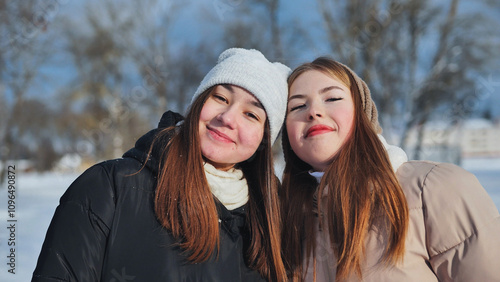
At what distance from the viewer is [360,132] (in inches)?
74.1

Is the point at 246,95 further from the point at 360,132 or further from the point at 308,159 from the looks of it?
the point at 360,132

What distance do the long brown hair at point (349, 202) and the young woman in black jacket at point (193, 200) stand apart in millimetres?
115

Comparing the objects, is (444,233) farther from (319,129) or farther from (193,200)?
(193,200)

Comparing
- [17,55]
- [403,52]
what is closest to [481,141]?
[403,52]

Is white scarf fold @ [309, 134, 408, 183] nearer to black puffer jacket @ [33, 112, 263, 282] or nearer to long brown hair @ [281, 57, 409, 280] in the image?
long brown hair @ [281, 57, 409, 280]

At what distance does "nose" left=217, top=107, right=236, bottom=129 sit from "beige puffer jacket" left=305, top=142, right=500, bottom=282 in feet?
2.57

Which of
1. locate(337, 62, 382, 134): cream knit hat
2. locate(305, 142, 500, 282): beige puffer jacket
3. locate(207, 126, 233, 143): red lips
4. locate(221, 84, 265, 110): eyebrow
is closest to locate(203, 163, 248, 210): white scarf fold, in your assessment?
locate(207, 126, 233, 143): red lips

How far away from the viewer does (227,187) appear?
1.87 metres

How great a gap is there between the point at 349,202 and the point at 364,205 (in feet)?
0.23

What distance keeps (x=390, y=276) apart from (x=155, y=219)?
97 centimetres

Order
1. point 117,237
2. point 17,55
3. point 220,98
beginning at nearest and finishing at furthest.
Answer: point 117,237 → point 220,98 → point 17,55

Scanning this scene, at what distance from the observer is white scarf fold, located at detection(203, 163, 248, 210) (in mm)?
1825

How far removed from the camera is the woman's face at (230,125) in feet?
6.01

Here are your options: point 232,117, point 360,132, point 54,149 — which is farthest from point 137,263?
point 54,149
